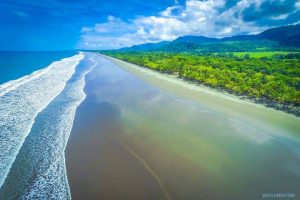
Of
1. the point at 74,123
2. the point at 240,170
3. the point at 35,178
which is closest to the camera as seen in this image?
the point at 35,178

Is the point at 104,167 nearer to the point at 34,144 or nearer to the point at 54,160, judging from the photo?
the point at 54,160

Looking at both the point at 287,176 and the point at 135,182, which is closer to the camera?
the point at 135,182

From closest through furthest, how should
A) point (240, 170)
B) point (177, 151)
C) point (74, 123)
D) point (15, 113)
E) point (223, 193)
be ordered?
point (223, 193) < point (240, 170) < point (177, 151) < point (74, 123) < point (15, 113)

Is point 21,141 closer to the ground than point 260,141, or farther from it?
farther from it

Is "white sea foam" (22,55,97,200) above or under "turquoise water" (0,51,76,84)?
above

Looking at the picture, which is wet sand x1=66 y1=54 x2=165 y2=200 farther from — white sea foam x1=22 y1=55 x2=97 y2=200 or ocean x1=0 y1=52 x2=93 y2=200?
ocean x1=0 y1=52 x2=93 y2=200

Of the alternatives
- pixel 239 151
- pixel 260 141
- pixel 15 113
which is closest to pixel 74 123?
pixel 15 113

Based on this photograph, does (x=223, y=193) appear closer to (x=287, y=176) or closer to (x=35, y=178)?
(x=287, y=176)

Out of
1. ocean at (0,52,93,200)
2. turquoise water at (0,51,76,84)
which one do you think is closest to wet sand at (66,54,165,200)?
ocean at (0,52,93,200)
